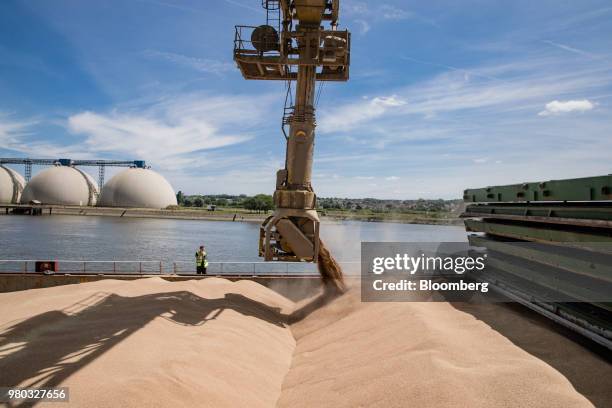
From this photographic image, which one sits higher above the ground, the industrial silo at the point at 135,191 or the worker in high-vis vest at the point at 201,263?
the industrial silo at the point at 135,191

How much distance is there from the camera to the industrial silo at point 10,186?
329 feet

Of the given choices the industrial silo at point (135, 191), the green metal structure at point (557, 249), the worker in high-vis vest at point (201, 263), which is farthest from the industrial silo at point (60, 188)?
the green metal structure at point (557, 249)

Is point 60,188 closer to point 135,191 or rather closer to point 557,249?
point 135,191

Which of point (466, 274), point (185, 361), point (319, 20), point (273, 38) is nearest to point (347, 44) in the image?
point (319, 20)

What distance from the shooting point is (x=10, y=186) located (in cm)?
10181

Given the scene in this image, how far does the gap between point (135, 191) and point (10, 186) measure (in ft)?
119

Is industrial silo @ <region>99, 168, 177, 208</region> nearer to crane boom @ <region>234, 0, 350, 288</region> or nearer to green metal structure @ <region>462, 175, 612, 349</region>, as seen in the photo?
crane boom @ <region>234, 0, 350, 288</region>

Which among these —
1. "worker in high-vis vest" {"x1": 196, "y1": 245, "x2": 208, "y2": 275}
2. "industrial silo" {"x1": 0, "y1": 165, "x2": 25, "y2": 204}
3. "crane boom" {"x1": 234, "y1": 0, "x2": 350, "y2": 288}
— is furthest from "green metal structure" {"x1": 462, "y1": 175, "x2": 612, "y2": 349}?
"industrial silo" {"x1": 0, "y1": 165, "x2": 25, "y2": 204}

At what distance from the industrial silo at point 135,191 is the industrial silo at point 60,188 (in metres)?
5.17

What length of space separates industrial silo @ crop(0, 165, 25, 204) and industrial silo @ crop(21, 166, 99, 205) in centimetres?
649

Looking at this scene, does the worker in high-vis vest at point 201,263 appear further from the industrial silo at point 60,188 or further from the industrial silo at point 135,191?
the industrial silo at point 60,188

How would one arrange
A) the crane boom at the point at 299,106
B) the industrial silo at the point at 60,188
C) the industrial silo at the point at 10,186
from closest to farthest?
the crane boom at the point at 299,106 < the industrial silo at the point at 60,188 < the industrial silo at the point at 10,186

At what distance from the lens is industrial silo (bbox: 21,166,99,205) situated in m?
93.7

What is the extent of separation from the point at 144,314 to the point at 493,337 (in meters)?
6.80
